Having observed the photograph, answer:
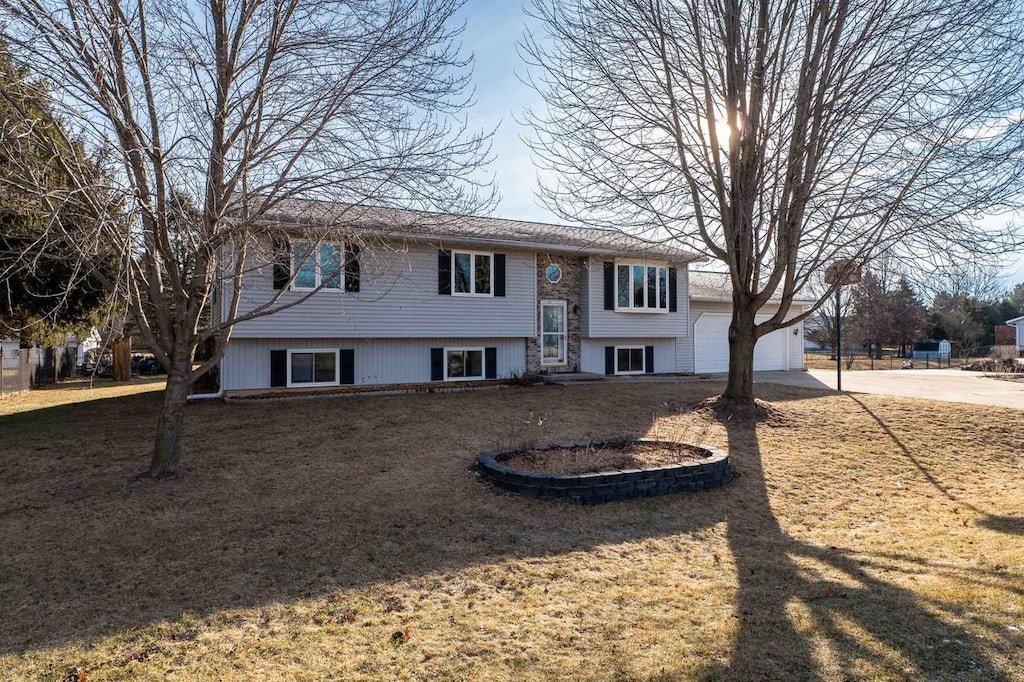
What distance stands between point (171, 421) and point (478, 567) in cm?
464

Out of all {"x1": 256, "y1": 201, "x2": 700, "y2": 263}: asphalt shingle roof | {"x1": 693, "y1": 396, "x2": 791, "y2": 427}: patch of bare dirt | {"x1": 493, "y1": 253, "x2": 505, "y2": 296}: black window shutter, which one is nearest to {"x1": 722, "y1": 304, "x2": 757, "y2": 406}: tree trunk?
{"x1": 693, "y1": 396, "x2": 791, "y2": 427}: patch of bare dirt

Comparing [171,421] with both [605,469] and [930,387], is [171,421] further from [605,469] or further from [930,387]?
[930,387]

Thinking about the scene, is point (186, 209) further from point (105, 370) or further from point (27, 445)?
point (105, 370)

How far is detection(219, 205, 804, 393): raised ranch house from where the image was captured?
13766 mm

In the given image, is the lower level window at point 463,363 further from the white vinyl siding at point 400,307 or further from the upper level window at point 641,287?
the upper level window at point 641,287

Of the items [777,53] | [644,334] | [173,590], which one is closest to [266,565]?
[173,590]

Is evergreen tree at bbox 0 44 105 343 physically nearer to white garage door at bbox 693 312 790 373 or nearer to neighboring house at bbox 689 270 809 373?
neighboring house at bbox 689 270 809 373

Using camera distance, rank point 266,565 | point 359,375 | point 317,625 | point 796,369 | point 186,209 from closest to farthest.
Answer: point 317,625 → point 266,565 → point 186,209 → point 359,375 → point 796,369

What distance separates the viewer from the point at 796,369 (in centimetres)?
2325

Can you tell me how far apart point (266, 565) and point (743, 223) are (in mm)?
9362

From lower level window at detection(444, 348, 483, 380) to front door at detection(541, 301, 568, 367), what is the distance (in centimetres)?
210

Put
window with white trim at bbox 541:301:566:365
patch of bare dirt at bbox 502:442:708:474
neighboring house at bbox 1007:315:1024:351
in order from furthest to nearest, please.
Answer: neighboring house at bbox 1007:315:1024:351 < window with white trim at bbox 541:301:566:365 < patch of bare dirt at bbox 502:442:708:474

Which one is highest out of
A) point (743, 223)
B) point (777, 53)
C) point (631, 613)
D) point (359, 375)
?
point (777, 53)

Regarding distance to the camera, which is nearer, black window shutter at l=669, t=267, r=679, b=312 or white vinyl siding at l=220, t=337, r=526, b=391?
white vinyl siding at l=220, t=337, r=526, b=391
